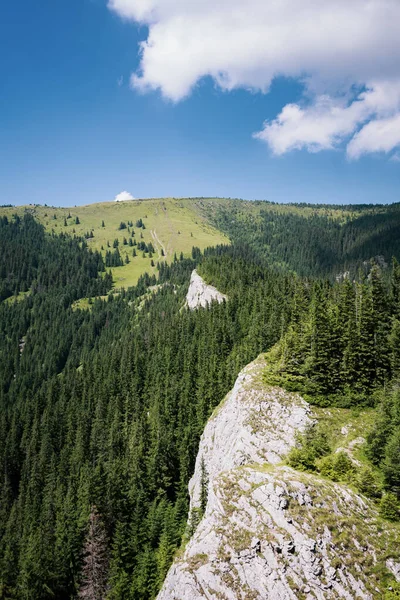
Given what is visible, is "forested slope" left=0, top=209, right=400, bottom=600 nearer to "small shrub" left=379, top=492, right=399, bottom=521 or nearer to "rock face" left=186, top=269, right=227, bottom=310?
"small shrub" left=379, top=492, right=399, bottom=521

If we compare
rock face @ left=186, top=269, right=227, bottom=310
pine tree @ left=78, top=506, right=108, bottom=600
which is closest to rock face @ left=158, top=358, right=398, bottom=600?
pine tree @ left=78, top=506, right=108, bottom=600

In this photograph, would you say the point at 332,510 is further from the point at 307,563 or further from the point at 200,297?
the point at 200,297

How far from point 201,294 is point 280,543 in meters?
120

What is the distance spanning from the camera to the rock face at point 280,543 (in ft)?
84.2

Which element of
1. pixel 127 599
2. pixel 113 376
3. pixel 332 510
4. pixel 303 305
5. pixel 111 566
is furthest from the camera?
pixel 113 376

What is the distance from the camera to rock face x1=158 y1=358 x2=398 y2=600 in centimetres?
2566

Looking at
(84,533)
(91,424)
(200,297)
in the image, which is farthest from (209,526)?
(200,297)

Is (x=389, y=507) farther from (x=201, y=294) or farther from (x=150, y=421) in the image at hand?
(x=201, y=294)

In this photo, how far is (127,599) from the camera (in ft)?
156

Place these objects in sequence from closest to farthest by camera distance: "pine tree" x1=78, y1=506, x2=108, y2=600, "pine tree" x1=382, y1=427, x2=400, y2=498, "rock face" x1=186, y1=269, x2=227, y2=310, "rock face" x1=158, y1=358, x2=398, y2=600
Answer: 1. "rock face" x1=158, y1=358, x2=398, y2=600
2. "pine tree" x1=382, y1=427, x2=400, y2=498
3. "pine tree" x1=78, y1=506, x2=108, y2=600
4. "rock face" x1=186, y1=269, x2=227, y2=310

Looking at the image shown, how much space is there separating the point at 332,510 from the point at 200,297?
389 ft

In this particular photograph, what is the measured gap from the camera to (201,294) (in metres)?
145

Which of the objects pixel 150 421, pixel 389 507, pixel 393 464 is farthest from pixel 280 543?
pixel 150 421

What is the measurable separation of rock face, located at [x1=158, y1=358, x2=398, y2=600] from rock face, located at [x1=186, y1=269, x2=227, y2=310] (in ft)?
325
